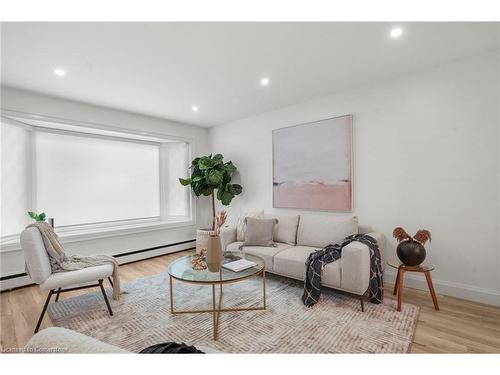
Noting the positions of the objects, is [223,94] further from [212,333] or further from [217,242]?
[212,333]

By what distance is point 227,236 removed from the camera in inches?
146

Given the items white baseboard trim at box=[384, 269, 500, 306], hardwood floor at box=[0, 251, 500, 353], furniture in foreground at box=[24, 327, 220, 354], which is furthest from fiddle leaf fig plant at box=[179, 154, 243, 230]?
Answer: furniture in foreground at box=[24, 327, 220, 354]

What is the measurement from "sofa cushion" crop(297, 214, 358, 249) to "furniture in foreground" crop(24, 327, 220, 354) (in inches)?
109

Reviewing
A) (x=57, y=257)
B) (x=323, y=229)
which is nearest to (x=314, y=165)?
(x=323, y=229)

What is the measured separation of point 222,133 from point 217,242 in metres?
3.20

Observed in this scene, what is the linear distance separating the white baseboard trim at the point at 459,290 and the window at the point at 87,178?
3.96m

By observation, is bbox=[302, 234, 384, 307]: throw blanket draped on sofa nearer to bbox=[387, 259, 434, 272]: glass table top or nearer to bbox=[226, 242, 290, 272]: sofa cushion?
bbox=[387, 259, 434, 272]: glass table top

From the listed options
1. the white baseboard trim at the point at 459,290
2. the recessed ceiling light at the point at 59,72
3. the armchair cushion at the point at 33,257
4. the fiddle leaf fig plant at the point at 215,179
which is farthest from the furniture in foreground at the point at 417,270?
the recessed ceiling light at the point at 59,72

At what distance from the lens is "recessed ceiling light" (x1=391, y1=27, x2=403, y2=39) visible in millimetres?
2111

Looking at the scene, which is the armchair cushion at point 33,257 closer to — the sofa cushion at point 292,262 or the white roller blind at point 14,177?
the white roller blind at point 14,177

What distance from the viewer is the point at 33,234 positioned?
224 centimetres

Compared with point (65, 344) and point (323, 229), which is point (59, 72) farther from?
point (323, 229)

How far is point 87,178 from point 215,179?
211 cm

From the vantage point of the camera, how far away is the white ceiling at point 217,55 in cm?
209
